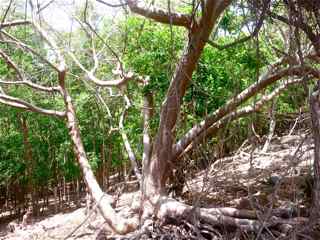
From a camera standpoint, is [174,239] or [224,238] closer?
[224,238]

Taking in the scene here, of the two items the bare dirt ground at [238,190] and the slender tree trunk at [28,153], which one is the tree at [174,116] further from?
the slender tree trunk at [28,153]

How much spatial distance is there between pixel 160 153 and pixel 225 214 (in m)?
1.38

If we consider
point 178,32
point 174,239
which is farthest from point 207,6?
point 178,32

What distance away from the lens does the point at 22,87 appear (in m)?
10.8

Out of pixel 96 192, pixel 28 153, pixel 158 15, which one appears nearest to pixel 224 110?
pixel 158 15

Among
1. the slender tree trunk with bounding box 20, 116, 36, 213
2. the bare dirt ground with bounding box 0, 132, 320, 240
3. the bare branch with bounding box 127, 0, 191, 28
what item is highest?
the bare branch with bounding box 127, 0, 191, 28

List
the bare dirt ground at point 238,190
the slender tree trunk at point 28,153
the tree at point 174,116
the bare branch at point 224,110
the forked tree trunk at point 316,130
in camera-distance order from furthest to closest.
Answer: the slender tree trunk at point 28,153 → the bare branch at point 224,110 → the tree at point 174,116 → the bare dirt ground at point 238,190 → the forked tree trunk at point 316,130

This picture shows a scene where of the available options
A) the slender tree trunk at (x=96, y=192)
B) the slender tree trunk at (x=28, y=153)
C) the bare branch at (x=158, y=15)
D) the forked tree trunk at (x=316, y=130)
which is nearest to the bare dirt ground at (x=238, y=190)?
the forked tree trunk at (x=316, y=130)

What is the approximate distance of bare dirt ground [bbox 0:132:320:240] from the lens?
13.0ft

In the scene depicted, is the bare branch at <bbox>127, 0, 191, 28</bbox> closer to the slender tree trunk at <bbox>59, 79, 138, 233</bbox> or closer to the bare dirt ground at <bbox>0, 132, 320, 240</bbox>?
the bare dirt ground at <bbox>0, 132, 320, 240</bbox>

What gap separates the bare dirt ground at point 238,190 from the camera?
157 inches

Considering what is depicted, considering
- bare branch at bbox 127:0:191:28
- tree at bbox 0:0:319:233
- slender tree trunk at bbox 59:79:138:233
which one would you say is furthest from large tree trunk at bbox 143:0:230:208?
slender tree trunk at bbox 59:79:138:233

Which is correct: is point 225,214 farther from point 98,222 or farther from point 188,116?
point 98,222

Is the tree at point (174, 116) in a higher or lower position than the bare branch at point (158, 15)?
lower
